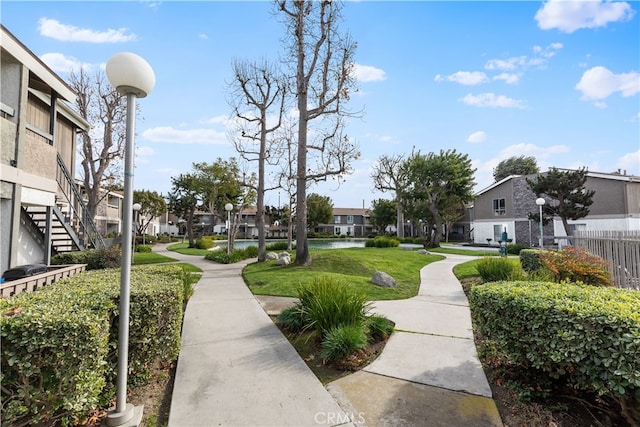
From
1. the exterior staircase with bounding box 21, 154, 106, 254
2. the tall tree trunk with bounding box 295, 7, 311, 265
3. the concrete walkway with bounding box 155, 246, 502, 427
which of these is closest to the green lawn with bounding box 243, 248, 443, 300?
the tall tree trunk with bounding box 295, 7, 311, 265

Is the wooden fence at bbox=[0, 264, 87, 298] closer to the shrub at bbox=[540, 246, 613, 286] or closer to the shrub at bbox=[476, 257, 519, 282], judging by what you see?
the shrub at bbox=[540, 246, 613, 286]

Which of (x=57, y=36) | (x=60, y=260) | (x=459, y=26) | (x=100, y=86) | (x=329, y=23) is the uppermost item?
(x=100, y=86)

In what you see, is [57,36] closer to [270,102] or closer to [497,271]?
[270,102]

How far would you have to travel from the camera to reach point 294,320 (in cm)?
496

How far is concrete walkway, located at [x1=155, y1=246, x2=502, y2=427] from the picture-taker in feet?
8.86

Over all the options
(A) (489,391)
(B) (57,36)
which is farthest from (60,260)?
(A) (489,391)

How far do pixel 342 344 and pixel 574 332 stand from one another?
7.62 ft

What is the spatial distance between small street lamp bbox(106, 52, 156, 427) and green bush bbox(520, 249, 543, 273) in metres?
9.06

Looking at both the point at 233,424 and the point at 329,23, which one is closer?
the point at 233,424

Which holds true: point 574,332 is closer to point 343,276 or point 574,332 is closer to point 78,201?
point 343,276

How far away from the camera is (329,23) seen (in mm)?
11523

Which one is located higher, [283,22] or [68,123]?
[283,22]

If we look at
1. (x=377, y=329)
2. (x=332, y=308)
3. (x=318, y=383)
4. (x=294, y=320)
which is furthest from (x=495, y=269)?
(x=318, y=383)

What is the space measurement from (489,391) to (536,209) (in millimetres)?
28073
